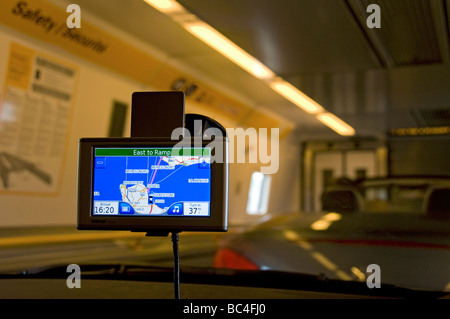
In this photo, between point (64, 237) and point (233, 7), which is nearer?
point (233, 7)

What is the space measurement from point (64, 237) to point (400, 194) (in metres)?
5.53

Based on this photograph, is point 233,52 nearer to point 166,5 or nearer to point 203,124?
point 166,5

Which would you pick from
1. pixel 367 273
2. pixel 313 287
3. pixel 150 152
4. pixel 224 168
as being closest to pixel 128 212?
pixel 150 152

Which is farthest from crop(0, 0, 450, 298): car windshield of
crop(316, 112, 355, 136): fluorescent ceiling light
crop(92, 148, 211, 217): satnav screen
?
crop(316, 112, 355, 136): fluorescent ceiling light

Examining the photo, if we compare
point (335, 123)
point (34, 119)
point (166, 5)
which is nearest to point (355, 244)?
point (166, 5)

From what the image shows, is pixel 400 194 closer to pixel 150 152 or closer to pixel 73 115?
pixel 73 115

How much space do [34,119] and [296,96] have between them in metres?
5.24

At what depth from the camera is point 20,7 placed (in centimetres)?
452

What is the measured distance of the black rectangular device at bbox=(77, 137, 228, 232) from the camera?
1.33 meters

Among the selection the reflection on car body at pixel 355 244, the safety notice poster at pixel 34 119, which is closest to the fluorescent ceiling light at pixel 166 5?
the safety notice poster at pixel 34 119

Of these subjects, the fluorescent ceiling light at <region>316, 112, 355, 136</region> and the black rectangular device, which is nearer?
the black rectangular device

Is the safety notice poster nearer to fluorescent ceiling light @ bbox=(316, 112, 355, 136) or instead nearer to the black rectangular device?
the black rectangular device

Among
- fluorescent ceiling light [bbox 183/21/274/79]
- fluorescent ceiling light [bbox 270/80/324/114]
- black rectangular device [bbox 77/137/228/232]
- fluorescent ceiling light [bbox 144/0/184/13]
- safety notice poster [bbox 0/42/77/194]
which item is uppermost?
fluorescent ceiling light [bbox 144/0/184/13]

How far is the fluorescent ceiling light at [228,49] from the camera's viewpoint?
560 centimetres
